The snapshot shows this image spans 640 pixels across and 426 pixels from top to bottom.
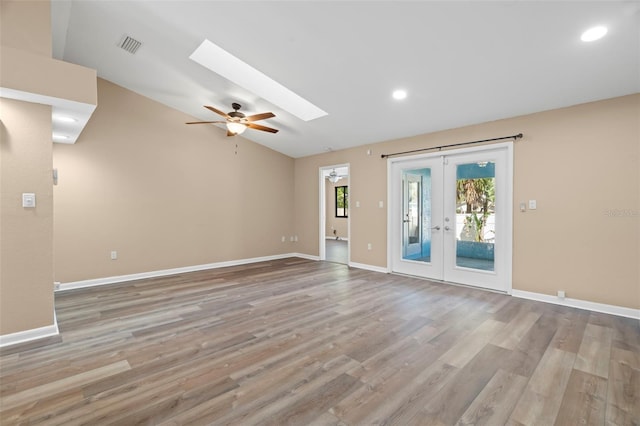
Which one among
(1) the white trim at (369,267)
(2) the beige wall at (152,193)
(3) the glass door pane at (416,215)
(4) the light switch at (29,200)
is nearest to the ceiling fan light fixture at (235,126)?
(2) the beige wall at (152,193)

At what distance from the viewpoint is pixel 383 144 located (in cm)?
590

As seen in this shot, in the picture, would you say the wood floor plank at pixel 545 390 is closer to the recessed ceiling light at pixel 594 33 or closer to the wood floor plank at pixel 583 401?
the wood floor plank at pixel 583 401

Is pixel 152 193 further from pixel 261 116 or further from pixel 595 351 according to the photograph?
pixel 595 351

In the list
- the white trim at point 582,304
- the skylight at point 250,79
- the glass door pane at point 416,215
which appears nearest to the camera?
the white trim at point 582,304

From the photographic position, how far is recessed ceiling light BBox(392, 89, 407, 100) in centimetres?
410

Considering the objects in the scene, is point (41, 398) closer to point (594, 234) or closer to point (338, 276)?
point (338, 276)

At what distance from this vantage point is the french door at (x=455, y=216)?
175 inches

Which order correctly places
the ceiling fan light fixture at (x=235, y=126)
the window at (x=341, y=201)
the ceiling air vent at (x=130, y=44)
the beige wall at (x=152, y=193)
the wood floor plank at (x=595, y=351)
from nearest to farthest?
the wood floor plank at (x=595, y=351) → the ceiling air vent at (x=130, y=44) → the beige wall at (x=152, y=193) → the ceiling fan light fixture at (x=235, y=126) → the window at (x=341, y=201)

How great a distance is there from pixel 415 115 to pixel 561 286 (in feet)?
10.5

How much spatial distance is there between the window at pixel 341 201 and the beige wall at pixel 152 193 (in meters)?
5.42

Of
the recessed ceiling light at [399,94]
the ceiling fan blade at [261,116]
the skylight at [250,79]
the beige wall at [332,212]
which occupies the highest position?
the skylight at [250,79]

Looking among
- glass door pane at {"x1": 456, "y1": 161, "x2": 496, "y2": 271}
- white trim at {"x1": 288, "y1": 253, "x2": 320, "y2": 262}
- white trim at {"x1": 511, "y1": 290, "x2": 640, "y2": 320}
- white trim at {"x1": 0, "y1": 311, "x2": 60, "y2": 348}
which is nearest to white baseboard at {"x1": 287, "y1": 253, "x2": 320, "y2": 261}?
white trim at {"x1": 288, "y1": 253, "x2": 320, "y2": 262}

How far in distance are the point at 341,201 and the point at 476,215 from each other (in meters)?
7.95

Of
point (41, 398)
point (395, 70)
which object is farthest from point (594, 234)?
point (41, 398)
